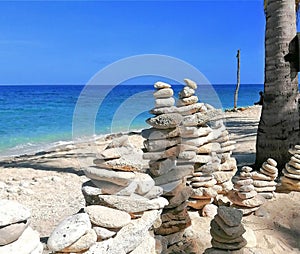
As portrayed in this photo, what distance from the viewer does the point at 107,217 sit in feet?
7.70

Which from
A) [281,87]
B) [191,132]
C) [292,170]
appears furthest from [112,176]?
[281,87]

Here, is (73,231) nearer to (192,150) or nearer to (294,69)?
(192,150)

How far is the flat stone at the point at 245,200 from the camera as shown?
13.6ft

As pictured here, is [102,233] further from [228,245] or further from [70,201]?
[70,201]

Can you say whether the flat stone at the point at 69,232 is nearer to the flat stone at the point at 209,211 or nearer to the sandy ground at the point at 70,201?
the sandy ground at the point at 70,201

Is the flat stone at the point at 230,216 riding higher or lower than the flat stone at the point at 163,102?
lower

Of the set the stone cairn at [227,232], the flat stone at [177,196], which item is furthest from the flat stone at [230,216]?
the flat stone at [177,196]

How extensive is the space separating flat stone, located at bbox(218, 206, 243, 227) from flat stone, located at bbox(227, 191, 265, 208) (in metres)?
1.05

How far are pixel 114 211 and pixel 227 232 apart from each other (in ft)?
A: 3.64

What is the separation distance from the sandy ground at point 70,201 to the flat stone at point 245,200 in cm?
13

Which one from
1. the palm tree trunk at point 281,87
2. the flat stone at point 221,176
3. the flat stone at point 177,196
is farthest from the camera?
the palm tree trunk at point 281,87

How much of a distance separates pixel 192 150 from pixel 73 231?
2.04m

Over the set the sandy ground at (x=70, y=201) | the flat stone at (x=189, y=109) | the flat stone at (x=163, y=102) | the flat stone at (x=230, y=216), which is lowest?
the sandy ground at (x=70, y=201)

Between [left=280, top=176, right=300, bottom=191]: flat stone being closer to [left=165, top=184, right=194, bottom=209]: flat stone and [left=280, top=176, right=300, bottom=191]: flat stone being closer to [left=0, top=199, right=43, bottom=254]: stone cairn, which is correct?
[left=165, top=184, right=194, bottom=209]: flat stone
